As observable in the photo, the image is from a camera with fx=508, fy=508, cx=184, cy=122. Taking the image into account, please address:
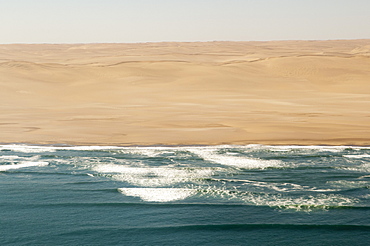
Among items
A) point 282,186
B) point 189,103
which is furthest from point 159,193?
point 189,103

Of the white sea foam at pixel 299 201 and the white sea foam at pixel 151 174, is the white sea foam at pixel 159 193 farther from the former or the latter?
the white sea foam at pixel 299 201

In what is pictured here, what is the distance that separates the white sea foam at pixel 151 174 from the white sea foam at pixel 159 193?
35 cm

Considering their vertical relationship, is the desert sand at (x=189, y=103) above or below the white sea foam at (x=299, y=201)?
above

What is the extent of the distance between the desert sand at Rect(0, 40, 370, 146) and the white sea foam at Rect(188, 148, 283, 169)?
1590mm

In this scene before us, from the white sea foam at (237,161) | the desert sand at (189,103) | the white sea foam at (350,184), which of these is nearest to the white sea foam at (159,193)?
the white sea foam at (237,161)

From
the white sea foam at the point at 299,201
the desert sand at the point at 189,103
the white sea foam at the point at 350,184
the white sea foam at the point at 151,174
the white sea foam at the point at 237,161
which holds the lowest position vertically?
the white sea foam at the point at 237,161

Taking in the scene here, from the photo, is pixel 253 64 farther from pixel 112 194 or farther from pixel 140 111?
pixel 112 194

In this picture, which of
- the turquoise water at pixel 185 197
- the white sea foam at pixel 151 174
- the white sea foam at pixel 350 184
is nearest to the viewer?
the turquoise water at pixel 185 197

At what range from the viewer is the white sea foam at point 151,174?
27.5 feet

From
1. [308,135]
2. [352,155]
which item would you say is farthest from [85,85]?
[352,155]

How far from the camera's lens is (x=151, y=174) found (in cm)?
891

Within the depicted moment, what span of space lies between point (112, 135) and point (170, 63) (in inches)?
875

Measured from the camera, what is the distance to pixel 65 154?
11.0 m

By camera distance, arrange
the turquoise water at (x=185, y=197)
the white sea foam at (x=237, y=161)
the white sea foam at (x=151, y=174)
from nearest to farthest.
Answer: the turquoise water at (x=185, y=197), the white sea foam at (x=151, y=174), the white sea foam at (x=237, y=161)
